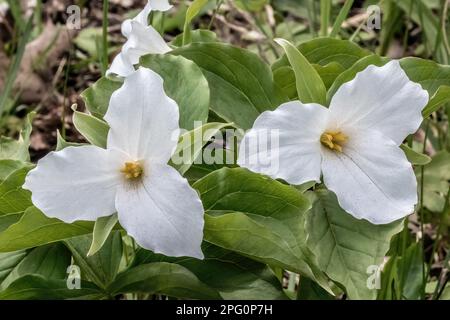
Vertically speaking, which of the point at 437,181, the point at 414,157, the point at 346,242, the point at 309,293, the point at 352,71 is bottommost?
the point at 437,181

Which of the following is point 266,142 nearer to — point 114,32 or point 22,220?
point 22,220

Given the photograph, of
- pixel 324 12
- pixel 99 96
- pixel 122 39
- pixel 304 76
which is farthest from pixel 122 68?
pixel 122 39

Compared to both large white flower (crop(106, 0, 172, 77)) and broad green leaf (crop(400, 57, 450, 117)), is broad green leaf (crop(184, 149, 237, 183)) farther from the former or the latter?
broad green leaf (crop(400, 57, 450, 117))

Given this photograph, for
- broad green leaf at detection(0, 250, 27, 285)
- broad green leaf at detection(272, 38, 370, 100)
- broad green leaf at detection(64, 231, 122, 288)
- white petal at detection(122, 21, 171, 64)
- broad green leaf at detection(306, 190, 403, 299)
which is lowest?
broad green leaf at detection(0, 250, 27, 285)

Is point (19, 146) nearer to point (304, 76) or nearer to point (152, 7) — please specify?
point (152, 7)

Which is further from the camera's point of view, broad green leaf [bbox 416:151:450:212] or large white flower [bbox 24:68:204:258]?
broad green leaf [bbox 416:151:450:212]

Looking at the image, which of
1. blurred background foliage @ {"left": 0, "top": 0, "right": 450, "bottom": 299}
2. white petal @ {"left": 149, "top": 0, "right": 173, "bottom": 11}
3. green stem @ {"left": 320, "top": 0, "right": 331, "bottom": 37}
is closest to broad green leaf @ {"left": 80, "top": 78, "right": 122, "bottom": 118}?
white petal @ {"left": 149, "top": 0, "right": 173, "bottom": 11}

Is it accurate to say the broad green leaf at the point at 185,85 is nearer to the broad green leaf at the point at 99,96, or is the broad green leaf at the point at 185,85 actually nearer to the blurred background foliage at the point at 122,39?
the broad green leaf at the point at 99,96
